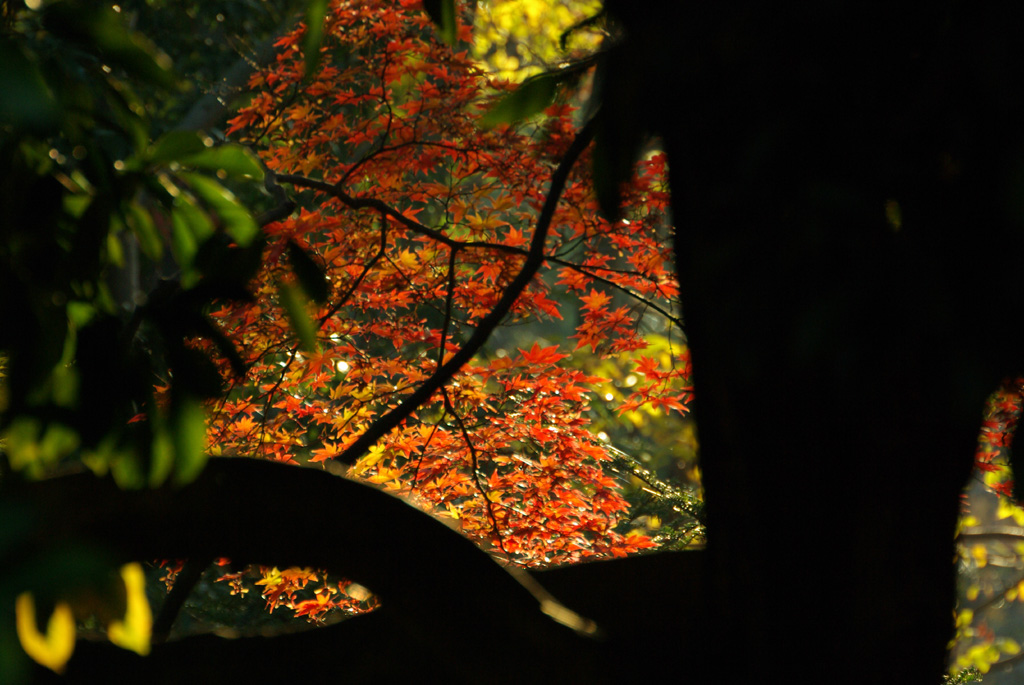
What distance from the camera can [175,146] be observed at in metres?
1.21

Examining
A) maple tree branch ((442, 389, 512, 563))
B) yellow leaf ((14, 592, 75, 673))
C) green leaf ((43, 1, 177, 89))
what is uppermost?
maple tree branch ((442, 389, 512, 563))

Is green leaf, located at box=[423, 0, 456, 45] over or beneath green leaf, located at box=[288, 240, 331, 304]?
over

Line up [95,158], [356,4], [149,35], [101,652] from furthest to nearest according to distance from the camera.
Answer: [149,35], [356,4], [101,652], [95,158]

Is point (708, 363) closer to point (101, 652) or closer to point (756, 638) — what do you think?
point (756, 638)

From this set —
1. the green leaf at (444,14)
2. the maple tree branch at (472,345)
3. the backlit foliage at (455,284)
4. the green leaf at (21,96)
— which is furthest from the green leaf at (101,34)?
the backlit foliage at (455,284)

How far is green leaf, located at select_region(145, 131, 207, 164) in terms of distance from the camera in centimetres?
120

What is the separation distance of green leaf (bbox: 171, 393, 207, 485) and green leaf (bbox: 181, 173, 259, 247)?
11.1 inches

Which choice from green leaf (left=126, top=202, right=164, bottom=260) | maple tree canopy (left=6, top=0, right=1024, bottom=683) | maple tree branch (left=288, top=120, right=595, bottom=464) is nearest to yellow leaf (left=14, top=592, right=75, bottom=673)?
maple tree canopy (left=6, top=0, right=1024, bottom=683)

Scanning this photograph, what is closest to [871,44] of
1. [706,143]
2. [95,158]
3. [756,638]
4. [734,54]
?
[734,54]

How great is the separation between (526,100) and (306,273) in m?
0.81

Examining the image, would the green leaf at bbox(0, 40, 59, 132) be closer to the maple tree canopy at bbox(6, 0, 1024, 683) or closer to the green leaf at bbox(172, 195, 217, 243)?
the maple tree canopy at bbox(6, 0, 1024, 683)

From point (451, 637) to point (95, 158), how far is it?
39.4 inches

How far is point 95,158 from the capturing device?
1363 millimetres

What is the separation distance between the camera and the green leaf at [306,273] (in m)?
1.51
